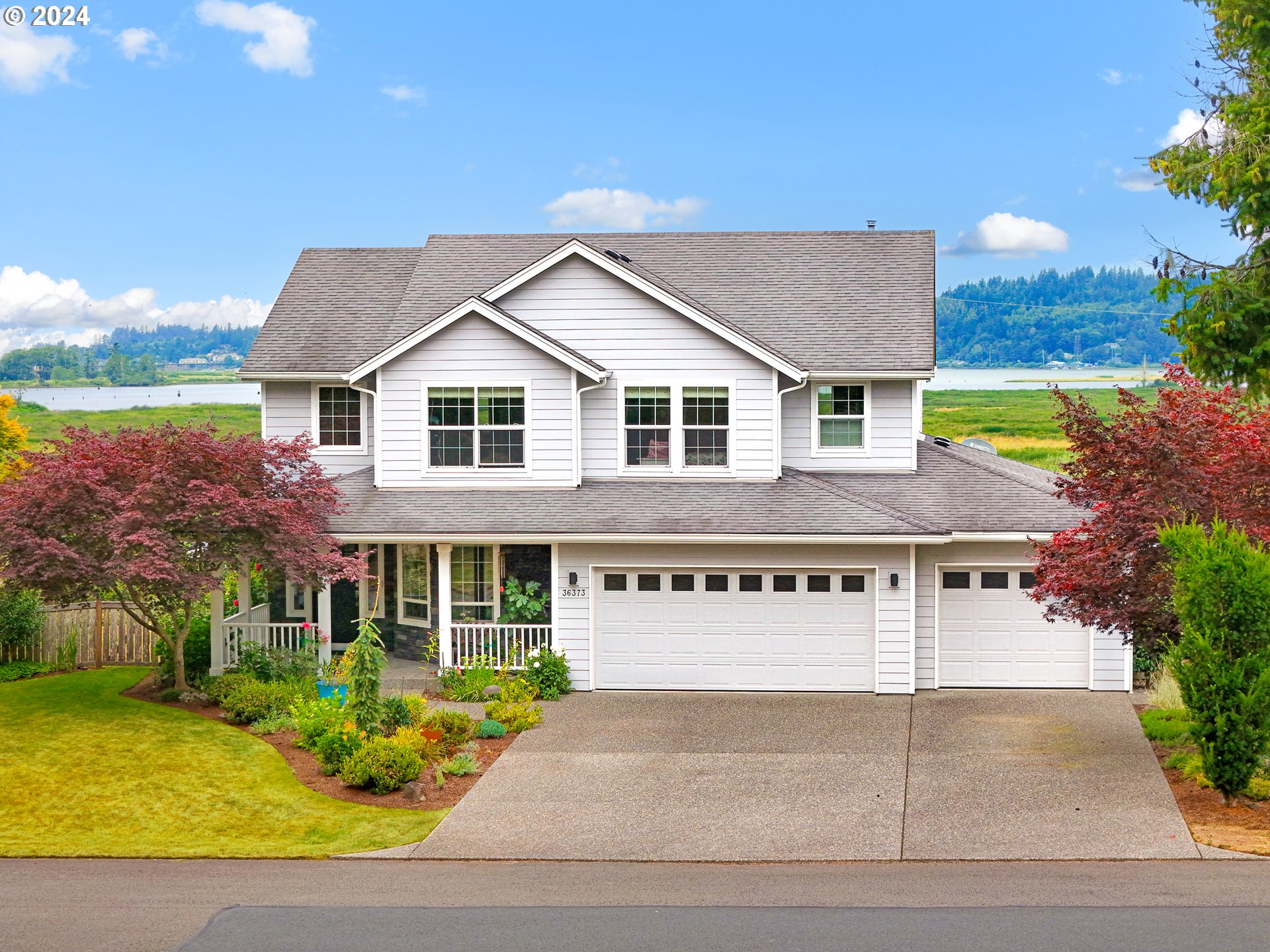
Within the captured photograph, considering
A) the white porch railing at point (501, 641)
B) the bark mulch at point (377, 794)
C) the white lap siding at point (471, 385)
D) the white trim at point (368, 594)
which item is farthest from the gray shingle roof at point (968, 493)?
the white trim at point (368, 594)

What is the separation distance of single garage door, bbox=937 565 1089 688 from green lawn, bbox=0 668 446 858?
9800 millimetres

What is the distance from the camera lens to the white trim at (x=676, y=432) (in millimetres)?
21062

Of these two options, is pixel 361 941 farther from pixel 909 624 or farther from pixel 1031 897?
pixel 909 624

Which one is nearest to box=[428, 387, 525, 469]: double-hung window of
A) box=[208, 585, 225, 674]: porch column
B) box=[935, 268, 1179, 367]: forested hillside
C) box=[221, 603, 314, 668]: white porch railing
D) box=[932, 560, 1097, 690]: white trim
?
box=[221, 603, 314, 668]: white porch railing

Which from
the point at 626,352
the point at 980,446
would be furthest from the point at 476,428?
the point at 980,446

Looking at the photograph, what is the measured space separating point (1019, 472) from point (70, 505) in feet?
53.0

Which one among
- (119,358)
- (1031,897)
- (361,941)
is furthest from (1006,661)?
(119,358)

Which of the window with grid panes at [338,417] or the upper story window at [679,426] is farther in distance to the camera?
the window with grid panes at [338,417]

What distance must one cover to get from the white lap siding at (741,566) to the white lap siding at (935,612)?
23.9 inches

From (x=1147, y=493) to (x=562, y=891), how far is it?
29.0 ft

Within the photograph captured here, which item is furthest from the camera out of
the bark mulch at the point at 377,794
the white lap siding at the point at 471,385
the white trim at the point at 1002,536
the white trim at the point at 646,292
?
the white lap siding at the point at 471,385

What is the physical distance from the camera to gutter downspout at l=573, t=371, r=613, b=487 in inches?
816

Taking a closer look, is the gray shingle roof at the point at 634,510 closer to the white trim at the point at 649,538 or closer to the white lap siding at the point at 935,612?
the white trim at the point at 649,538

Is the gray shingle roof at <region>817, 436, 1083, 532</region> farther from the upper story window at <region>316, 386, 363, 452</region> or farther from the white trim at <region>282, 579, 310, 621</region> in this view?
the white trim at <region>282, 579, 310, 621</region>
